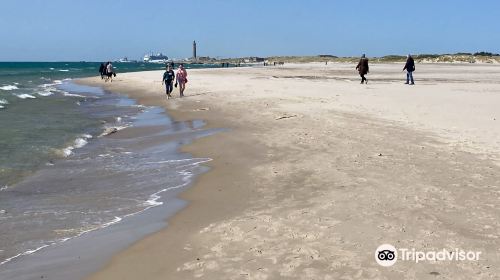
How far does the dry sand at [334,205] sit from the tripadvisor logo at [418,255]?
0.08m

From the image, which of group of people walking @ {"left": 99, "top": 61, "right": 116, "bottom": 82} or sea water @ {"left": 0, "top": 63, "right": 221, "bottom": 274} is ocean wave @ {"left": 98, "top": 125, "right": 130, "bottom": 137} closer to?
sea water @ {"left": 0, "top": 63, "right": 221, "bottom": 274}

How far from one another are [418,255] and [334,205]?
72.7 inches

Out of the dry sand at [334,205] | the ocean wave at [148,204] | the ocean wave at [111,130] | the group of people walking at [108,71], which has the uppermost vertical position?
the group of people walking at [108,71]

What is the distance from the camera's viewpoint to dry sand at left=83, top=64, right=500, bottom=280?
→ 15.7 feet

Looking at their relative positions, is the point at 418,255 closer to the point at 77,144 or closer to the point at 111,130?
the point at 77,144

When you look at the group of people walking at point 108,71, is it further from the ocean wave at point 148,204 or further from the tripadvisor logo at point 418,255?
the tripadvisor logo at point 418,255

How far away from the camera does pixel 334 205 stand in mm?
6500

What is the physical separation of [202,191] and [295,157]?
2528mm

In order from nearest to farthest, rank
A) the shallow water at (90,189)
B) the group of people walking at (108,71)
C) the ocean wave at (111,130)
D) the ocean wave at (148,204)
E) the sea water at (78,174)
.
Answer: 1. the ocean wave at (148,204)
2. the shallow water at (90,189)
3. the sea water at (78,174)
4. the ocean wave at (111,130)
5. the group of people walking at (108,71)

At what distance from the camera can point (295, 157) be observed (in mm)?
9812

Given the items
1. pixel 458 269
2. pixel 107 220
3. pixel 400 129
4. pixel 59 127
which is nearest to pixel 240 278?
pixel 458 269

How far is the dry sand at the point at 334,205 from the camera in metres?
4.79

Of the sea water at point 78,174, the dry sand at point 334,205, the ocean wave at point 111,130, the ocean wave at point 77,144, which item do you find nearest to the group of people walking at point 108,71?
the sea water at point 78,174

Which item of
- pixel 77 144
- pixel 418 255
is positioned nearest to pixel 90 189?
pixel 77 144
